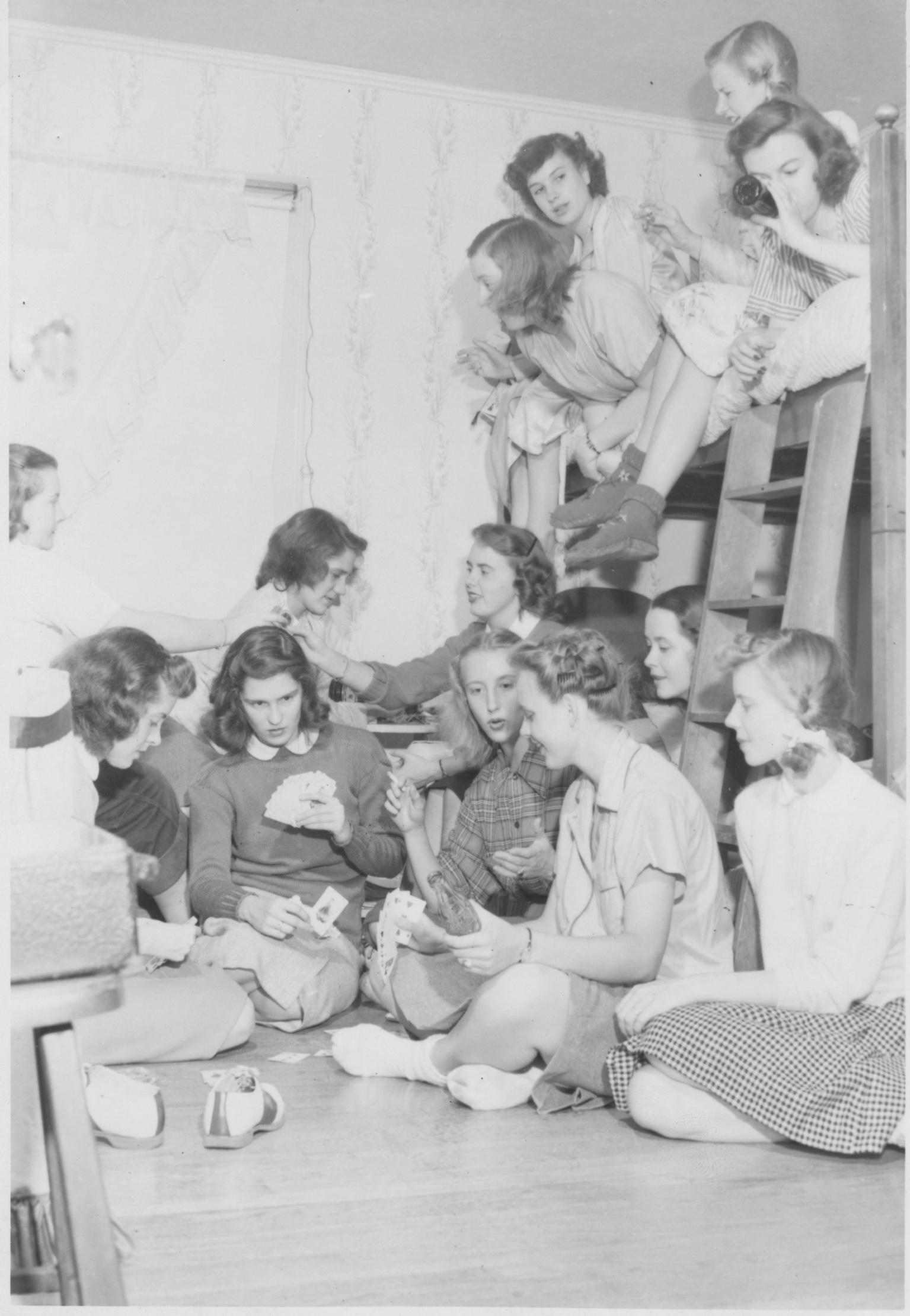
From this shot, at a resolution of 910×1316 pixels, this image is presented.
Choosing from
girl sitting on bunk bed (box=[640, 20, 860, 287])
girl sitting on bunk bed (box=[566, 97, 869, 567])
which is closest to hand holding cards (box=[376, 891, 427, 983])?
girl sitting on bunk bed (box=[566, 97, 869, 567])

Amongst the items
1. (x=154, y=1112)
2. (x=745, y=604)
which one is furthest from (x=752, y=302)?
(x=154, y=1112)

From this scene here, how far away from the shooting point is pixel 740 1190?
1.97 m

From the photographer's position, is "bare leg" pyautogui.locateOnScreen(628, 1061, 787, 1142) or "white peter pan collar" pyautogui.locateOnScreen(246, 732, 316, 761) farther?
"white peter pan collar" pyautogui.locateOnScreen(246, 732, 316, 761)

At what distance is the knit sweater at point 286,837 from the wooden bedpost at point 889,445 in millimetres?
1310

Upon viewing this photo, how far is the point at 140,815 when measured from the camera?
2.99 meters

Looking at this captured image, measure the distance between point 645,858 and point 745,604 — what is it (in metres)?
0.74

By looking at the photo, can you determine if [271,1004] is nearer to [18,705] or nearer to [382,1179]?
[382,1179]

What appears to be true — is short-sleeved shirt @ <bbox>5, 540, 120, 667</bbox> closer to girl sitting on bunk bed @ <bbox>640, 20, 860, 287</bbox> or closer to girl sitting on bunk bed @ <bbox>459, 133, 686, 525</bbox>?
girl sitting on bunk bed @ <bbox>459, 133, 686, 525</bbox>

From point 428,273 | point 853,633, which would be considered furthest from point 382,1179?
point 428,273

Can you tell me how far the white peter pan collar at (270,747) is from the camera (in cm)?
317

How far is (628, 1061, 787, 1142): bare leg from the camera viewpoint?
2164 millimetres

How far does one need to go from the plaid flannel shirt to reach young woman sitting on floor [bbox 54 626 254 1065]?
590mm

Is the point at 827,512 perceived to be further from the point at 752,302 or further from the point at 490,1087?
the point at 490,1087

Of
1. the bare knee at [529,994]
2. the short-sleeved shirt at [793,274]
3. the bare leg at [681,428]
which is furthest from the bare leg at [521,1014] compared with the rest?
the short-sleeved shirt at [793,274]
